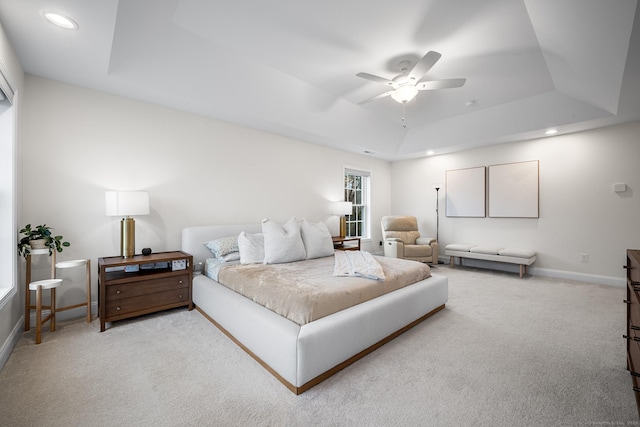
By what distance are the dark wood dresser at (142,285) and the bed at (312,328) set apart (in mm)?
211

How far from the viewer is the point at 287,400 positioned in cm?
166

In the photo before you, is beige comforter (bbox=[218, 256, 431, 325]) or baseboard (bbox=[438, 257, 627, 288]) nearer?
beige comforter (bbox=[218, 256, 431, 325])

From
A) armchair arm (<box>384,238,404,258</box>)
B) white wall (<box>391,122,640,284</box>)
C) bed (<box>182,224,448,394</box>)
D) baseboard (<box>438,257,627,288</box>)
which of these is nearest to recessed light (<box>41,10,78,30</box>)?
bed (<box>182,224,448,394</box>)

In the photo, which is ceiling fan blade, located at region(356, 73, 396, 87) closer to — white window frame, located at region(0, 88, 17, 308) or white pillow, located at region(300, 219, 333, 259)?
white pillow, located at region(300, 219, 333, 259)

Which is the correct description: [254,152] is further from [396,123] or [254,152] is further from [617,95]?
[617,95]

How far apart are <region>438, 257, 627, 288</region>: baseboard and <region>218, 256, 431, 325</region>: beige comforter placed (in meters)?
3.07

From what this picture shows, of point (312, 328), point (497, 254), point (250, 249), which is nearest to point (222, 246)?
point (250, 249)

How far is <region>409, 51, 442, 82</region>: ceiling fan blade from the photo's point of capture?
227 centimetres

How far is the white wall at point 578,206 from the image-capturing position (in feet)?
13.3

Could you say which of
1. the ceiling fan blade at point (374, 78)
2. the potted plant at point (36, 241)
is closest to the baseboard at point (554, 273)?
the ceiling fan blade at point (374, 78)

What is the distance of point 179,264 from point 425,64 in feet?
10.9

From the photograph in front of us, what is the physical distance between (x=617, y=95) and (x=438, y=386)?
3828 millimetres

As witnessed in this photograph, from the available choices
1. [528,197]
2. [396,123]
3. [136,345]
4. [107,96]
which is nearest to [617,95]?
[528,197]

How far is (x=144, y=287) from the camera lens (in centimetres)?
280
